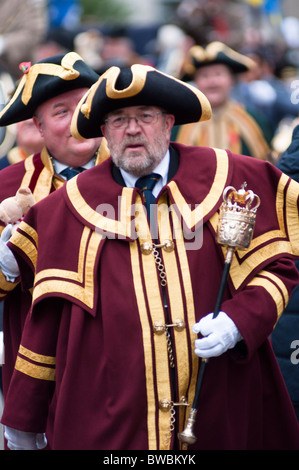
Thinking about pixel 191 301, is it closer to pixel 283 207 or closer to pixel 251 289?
pixel 251 289

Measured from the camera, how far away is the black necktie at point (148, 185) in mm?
4398

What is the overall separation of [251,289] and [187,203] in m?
0.48

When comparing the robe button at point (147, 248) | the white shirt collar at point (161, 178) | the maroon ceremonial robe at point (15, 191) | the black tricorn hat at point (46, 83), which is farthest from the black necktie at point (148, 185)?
the black tricorn hat at point (46, 83)

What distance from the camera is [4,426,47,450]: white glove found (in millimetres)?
4500

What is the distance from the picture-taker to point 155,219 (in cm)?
435

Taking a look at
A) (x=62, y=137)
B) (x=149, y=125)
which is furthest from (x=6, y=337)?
(x=149, y=125)

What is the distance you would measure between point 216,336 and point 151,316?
330 mm

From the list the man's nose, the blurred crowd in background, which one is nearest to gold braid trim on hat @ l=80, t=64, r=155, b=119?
the man's nose

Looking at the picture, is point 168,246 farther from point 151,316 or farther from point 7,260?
point 7,260

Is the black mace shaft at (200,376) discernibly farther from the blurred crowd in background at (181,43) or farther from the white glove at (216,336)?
the blurred crowd in background at (181,43)

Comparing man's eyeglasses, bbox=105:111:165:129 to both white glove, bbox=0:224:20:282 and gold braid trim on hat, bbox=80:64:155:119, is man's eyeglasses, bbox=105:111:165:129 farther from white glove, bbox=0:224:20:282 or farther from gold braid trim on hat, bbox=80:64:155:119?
white glove, bbox=0:224:20:282

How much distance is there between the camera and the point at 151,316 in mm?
4219

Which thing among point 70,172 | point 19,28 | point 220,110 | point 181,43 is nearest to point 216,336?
point 70,172

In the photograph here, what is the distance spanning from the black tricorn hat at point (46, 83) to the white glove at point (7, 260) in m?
0.66
